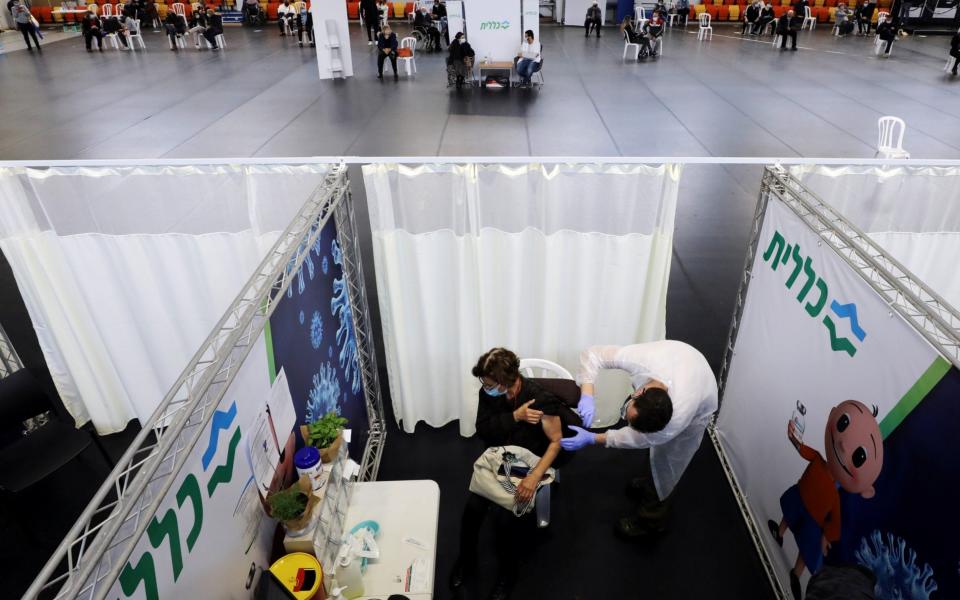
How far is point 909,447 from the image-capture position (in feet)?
6.52

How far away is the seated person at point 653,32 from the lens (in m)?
14.9

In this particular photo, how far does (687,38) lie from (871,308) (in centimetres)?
1901

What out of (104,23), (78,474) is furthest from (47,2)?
(78,474)

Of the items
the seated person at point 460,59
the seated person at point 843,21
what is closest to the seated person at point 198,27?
the seated person at point 460,59

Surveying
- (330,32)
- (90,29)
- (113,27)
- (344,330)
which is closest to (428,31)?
(330,32)

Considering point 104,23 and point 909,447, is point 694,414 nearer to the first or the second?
point 909,447

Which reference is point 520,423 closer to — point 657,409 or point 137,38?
point 657,409

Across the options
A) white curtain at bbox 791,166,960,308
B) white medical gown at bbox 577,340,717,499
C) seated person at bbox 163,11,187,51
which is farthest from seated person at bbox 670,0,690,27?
white medical gown at bbox 577,340,717,499

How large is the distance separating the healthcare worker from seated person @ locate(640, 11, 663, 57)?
14208mm

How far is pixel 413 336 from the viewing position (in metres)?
3.69

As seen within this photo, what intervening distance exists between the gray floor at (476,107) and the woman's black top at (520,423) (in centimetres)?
610

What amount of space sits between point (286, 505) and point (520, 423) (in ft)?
3.71

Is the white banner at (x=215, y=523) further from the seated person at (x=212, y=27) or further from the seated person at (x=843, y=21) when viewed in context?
the seated person at (x=843, y=21)

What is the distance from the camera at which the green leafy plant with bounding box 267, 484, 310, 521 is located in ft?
6.95
